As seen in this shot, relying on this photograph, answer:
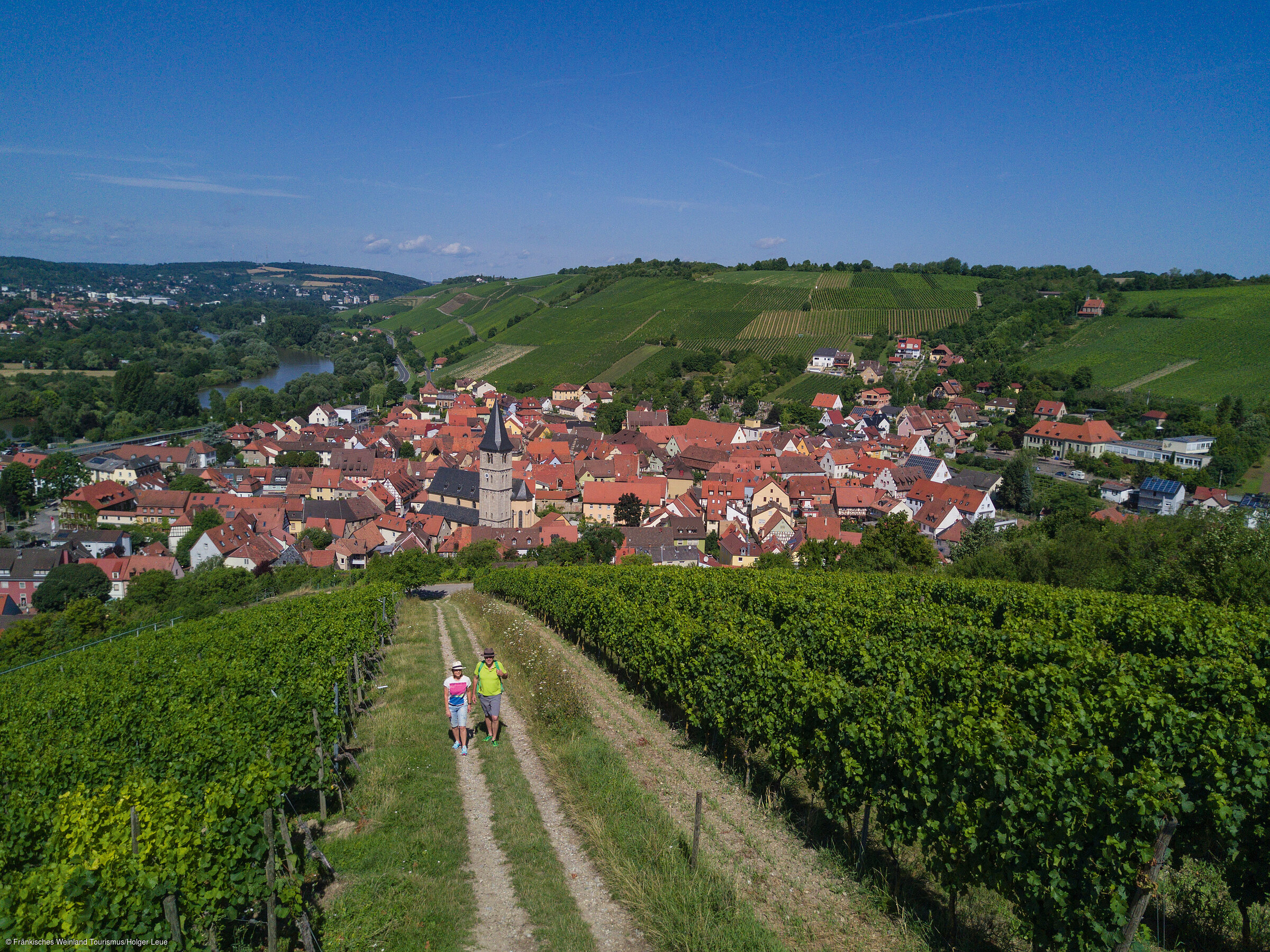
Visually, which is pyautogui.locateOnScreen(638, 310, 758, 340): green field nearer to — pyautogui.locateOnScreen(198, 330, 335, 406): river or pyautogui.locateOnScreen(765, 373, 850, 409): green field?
pyautogui.locateOnScreen(765, 373, 850, 409): green field

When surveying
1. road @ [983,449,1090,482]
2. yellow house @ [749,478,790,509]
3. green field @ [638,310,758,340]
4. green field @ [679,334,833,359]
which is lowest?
yellow house @ [749,478,790,509]

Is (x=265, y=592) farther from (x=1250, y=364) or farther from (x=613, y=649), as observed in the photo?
(x=1250, y=364)

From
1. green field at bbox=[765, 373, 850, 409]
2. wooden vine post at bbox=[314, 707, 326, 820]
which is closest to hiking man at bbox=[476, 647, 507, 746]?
wooden vine post at bbox=[314, 707, 326, 820]

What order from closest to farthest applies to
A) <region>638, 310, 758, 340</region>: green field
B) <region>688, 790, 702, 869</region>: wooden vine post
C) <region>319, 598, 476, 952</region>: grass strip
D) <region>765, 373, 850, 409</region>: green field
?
<region>319, 598, 476, 952</region>: grass strip
<region>688, 790, 702, 869</region>: wooden vine post
<region>765, 373, 850, 409</region>: green field
<region>638, 310, 758, 340</region>: green field

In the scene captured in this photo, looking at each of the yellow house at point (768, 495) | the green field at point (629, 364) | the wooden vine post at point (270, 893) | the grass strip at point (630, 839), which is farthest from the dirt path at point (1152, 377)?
the wooden vine post at point (270, 893)

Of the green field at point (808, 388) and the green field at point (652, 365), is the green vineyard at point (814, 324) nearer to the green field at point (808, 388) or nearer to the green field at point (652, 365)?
the green field at point (652, 365)

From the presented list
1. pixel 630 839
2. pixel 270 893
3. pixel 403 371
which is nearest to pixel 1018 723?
pixel 630 839
